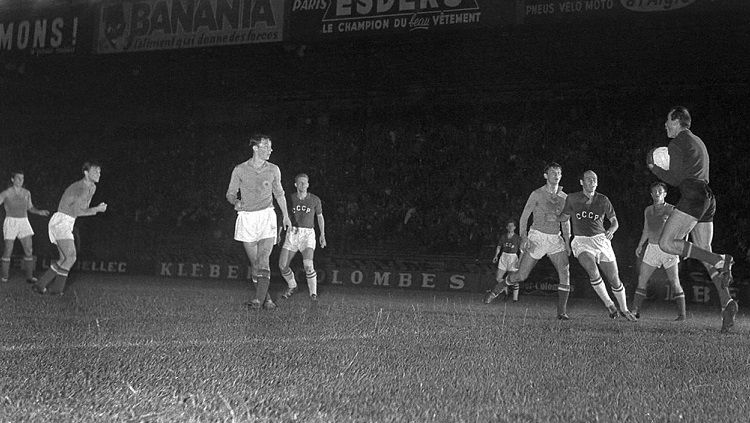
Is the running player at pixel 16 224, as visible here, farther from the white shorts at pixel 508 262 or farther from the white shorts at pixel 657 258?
the white shorts at pixel 657 258

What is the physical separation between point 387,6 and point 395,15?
0.94ft

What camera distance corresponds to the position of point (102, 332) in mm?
5977

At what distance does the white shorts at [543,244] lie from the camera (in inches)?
352

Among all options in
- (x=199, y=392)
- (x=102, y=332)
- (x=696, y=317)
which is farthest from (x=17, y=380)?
(x=696, y=317)

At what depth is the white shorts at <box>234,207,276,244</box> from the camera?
858cm

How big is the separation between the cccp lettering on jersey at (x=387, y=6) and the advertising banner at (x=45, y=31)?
7.42 metres

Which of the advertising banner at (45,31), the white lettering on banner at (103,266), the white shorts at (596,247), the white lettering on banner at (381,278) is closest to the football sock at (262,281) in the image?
the white shorts at (596,247)

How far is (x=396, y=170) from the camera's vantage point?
776 inches

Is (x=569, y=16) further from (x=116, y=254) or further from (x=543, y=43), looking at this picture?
(x=116, y=254)

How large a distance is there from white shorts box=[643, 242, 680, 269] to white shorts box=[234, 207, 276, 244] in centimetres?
480

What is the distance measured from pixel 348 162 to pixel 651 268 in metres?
11.7

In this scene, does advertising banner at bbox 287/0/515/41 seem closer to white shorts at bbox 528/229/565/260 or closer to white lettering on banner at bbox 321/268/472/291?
white lettering on banner at bbox 321/268/472/291

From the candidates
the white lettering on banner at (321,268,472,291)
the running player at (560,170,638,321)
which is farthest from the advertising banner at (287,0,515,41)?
the running player at (560,170,638,321)

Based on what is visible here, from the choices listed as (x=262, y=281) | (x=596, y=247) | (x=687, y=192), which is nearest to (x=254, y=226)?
(x=262, y=281)
